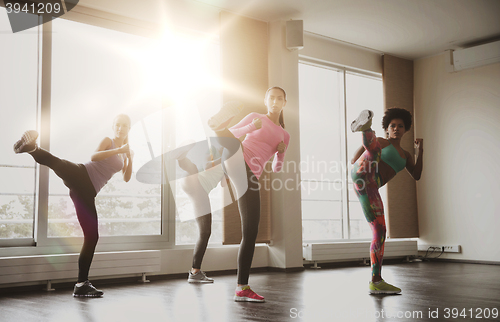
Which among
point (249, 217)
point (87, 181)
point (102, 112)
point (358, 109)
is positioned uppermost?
point (358, 109)

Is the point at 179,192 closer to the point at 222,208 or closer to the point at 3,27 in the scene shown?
the point at 222,208

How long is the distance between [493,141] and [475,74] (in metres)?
0.97

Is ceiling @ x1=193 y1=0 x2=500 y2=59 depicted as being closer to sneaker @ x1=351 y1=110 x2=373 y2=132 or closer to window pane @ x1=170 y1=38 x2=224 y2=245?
window pane @ x1=170 y1=38 x2=224 y2=245

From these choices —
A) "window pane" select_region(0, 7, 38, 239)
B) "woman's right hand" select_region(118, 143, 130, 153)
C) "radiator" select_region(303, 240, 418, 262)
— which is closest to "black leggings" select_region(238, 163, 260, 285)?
"woman's right hand" select_region(118, 143, 130, 153)

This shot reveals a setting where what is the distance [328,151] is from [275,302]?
11.9ft

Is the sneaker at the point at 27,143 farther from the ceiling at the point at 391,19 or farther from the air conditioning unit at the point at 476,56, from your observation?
the air conditioning unit at the point at 476,56

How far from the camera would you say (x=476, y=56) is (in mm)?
6188

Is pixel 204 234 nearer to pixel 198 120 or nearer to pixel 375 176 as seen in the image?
pixel 198 120

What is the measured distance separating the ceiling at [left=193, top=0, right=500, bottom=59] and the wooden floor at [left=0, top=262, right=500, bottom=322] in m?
2.93

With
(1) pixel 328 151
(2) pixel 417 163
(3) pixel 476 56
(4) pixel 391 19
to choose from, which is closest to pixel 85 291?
(2) pixel 417 163

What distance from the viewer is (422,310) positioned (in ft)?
8.32

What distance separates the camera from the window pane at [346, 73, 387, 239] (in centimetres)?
637

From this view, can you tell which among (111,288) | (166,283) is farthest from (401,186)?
(111,288)

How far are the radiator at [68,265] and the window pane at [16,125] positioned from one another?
0.41 m
